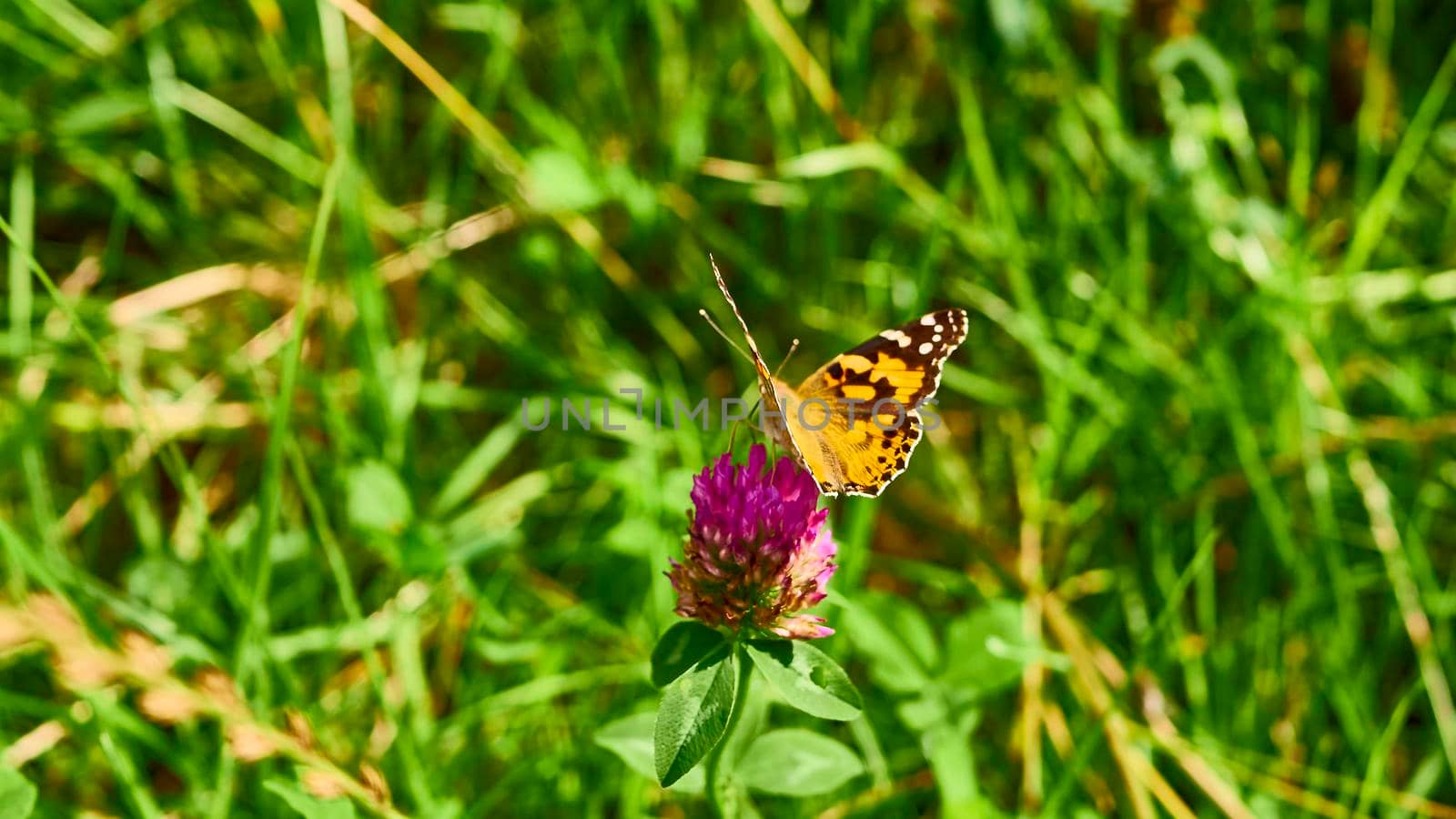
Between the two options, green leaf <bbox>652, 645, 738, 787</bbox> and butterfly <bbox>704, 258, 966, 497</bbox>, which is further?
butterfly <bbox>704, 258, 966, 497</bbox>

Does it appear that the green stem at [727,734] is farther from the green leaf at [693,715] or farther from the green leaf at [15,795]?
the green leaf at [15,795]

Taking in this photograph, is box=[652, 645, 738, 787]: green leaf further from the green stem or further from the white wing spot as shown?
the white wing spot

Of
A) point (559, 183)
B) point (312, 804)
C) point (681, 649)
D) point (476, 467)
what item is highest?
point (559, 183)

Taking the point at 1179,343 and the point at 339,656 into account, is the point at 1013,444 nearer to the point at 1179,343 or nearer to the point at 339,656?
the point at 1179,343

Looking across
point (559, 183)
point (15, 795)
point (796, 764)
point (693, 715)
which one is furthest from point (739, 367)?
point (15, 795)

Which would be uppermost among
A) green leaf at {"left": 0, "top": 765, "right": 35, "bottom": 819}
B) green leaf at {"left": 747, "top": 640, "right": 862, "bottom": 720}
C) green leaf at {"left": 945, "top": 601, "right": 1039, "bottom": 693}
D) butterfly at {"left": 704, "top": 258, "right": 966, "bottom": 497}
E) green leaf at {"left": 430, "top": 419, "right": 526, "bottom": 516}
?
green leaf at {"left": 430, "top": 419, "right": 526, "bottom": 516}

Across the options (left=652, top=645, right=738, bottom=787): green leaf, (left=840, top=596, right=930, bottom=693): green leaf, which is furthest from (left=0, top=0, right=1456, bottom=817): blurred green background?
(left=652, top=645, right=738, bottom=787): green leaf

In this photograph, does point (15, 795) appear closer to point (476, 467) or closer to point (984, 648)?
point (476, 467)
